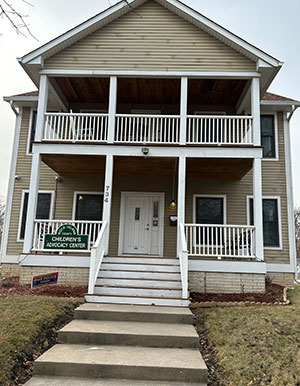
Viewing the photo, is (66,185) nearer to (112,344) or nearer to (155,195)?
(155,195)

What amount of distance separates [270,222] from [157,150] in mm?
5091

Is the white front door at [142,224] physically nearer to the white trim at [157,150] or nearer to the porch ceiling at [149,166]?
the porch ceiling at [149,166]

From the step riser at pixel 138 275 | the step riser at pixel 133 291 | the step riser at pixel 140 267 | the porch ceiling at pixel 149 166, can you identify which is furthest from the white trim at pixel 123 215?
the step riser at pixel 133 291

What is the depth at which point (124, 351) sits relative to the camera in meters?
4.28

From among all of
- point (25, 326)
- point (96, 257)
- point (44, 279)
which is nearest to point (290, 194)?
point (96, 257)

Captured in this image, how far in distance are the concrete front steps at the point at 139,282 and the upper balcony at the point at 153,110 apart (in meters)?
3.36

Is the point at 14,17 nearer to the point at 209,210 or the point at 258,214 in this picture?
the point at 258,214

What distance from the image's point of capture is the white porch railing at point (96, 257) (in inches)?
261

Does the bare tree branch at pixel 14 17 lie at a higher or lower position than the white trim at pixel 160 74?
lower

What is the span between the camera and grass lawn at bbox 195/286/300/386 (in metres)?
3.74

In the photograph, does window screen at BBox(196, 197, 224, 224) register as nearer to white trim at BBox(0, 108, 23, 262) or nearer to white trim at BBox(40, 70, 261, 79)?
white trim at BBox(40, 70, 261, 79)

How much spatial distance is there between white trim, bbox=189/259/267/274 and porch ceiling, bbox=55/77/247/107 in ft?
18.0

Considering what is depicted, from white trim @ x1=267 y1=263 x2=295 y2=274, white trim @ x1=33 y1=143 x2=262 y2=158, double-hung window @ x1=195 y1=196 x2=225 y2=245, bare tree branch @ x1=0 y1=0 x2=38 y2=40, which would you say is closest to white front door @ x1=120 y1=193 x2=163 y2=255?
double-hung window @ x1=195 y1=196 x2=225 y2=245

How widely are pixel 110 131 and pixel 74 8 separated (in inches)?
175
